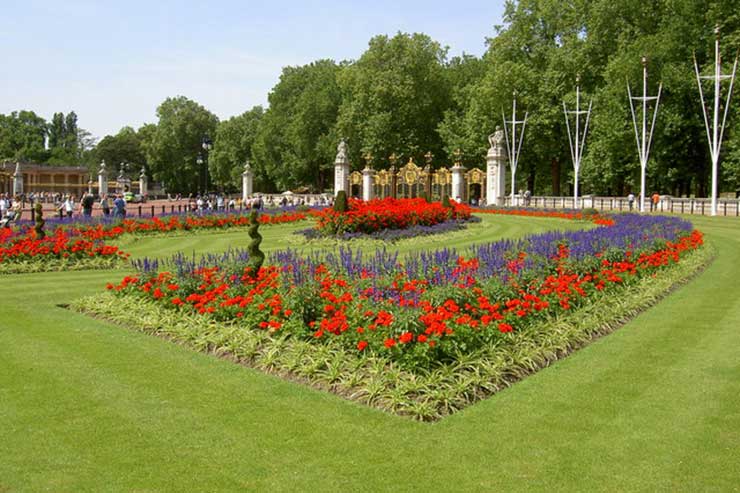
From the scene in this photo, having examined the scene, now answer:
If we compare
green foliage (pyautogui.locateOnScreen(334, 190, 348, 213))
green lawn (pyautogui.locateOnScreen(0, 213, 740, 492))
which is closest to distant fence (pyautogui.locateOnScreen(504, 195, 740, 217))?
green foliage (pyautogui.locateOnScreen(334, 190, 348, 213))

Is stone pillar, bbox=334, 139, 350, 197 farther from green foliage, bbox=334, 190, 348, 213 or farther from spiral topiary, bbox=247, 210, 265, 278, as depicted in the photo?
spiral topiary, bbox=247, 210, 265, 278

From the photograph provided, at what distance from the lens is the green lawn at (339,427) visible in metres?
4.79

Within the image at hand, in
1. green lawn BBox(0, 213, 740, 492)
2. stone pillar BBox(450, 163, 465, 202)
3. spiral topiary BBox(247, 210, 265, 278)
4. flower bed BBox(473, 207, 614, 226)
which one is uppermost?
stone pillar BBox(450, 163, 465, 202)

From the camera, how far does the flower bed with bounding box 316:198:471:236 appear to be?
23.4 meters

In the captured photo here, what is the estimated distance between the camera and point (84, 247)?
15.9 metres

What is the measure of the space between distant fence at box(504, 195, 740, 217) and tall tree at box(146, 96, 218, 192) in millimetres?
54057

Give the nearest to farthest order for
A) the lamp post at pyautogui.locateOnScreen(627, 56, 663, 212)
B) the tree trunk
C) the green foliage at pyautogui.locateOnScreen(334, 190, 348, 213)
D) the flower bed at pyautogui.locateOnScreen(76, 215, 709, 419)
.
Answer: the flower bed at pyautogui.locateOnScreen(76, 215, 709, 419) → the green foliage at pyautogui.locateOnScreen(334, 190, 348, 213) → the lamp post at pyautogui.locateOnScreen(627, 56, 663, 212) → the tree trunk

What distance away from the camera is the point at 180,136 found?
293 feet

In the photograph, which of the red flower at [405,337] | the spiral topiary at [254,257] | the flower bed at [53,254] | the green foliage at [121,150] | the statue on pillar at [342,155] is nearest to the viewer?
the red flower at [405,337]

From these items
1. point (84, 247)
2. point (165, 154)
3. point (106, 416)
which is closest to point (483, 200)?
point (84, 247)

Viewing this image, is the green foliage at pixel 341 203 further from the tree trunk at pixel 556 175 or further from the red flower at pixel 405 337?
the tree trunk at pixel 556 175

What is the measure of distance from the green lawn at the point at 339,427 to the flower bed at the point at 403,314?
0.32 meters

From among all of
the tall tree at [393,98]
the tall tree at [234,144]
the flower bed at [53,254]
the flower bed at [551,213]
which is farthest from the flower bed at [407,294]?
the tall tree at [234,144]

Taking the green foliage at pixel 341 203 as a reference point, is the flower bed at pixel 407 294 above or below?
below
